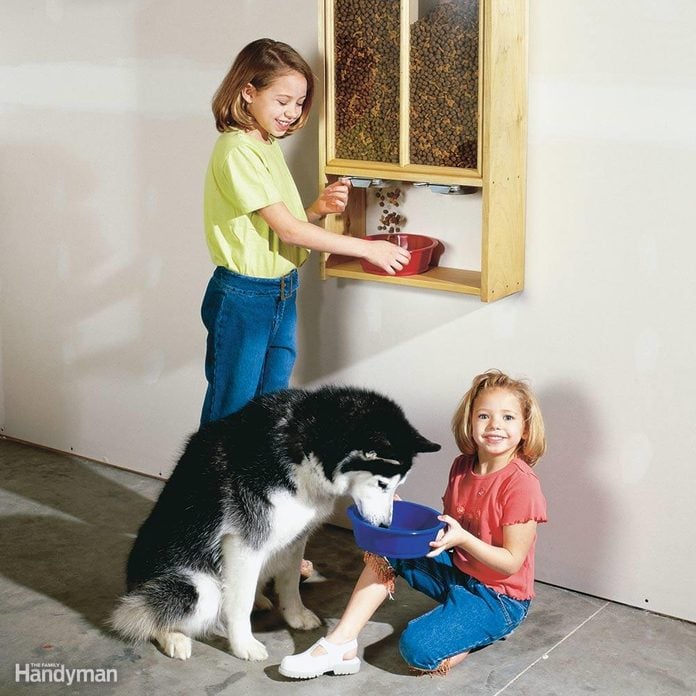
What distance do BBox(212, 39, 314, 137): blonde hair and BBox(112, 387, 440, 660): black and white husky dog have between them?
684 millimetres

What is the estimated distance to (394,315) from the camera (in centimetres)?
310

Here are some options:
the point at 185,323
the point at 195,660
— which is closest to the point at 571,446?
the point at 195,660

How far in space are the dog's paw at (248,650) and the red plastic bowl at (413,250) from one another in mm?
941

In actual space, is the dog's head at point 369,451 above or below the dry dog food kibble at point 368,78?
below

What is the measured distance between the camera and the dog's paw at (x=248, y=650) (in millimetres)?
2594

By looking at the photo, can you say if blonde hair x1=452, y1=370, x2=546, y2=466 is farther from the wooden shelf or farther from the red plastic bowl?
the red plastic bowl

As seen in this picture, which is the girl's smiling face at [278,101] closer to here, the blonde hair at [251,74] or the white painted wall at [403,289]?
the blonde hair at [251,74]

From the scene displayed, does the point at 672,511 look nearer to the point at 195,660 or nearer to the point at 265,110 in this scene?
the point at 195,660

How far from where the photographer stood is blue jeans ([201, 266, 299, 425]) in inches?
112

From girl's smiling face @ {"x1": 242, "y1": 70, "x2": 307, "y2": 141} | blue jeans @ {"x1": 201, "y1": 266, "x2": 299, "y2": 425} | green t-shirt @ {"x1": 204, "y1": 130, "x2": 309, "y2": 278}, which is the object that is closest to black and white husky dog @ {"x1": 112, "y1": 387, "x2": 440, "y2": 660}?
blue jeans @ {"x1": 201, "y1": 266, "x2": 299, "y2": 425}

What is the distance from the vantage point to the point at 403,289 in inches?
120

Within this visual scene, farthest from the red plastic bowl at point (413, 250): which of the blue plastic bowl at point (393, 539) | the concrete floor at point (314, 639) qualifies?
the concrete floor at point (314, 639)

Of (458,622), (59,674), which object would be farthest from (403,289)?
(59,674)

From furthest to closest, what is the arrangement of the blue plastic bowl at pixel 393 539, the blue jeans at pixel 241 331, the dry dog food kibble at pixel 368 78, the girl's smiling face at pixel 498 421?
the blue jeans at pixel 241 331
the dry dog food kibble at pixel 368 78
the girl's smiling face at pixel 498 421
the blue plastic bowl at pixel 393 539
